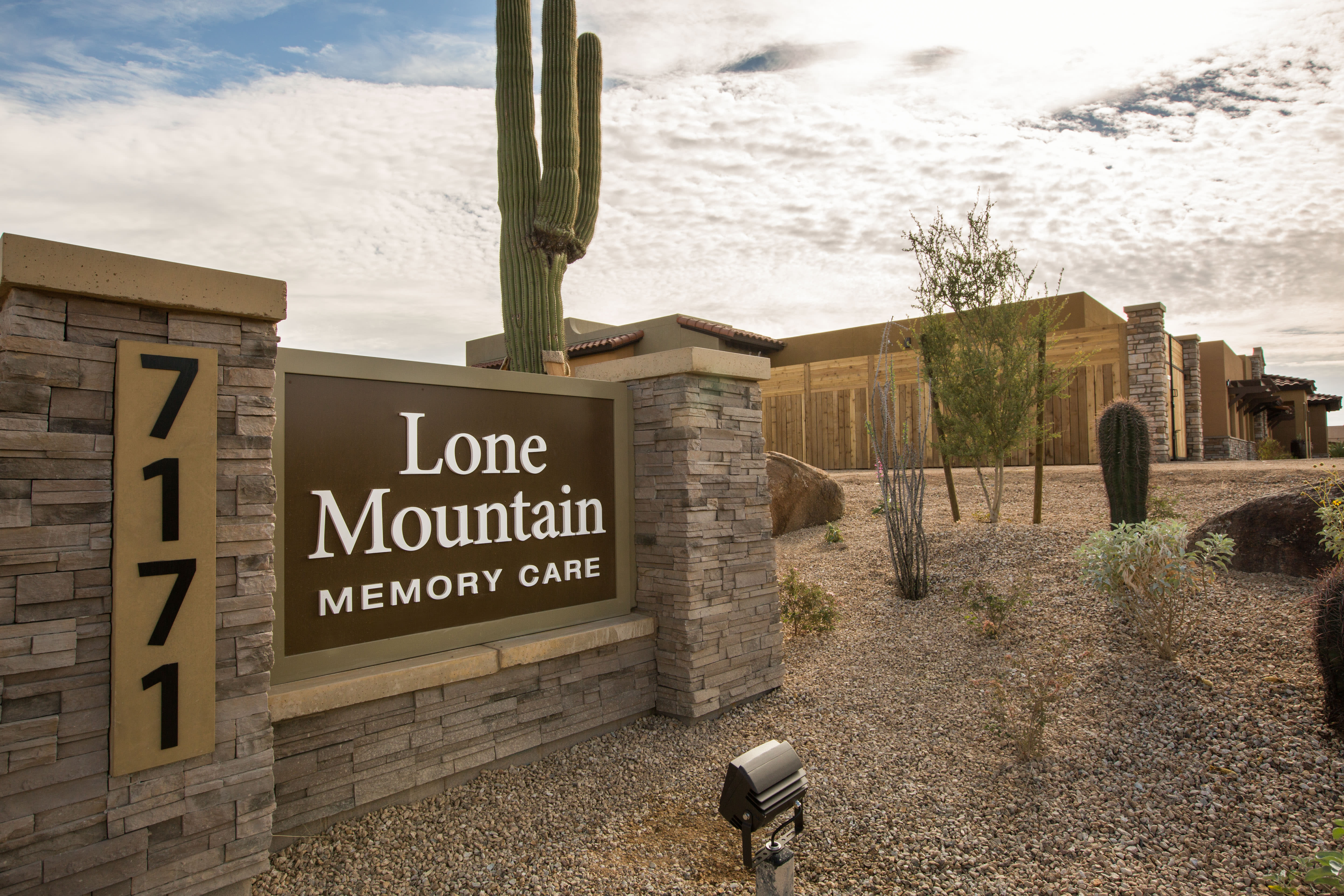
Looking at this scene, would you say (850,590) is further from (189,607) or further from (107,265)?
(107,265)

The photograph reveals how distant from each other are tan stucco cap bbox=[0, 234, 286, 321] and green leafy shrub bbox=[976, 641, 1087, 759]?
154 inches

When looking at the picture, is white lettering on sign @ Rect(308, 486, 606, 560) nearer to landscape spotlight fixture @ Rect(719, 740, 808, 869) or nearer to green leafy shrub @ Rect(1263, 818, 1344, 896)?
landscape spotlight fixture @ Rect(719, 740, 808, 869)

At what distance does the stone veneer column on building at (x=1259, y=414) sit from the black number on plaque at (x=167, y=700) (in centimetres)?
2647

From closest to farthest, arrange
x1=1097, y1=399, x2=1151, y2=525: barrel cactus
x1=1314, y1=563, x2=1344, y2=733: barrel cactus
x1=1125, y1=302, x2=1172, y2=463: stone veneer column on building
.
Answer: x1=1314, y1=563, x2=1344, y2=733: barrel cactus → x1=1097, y1=399, x2=1151, y2=525: barrel cactus → x1=1125, y1=302, x2=1172, y2=463: stone veneer column on building

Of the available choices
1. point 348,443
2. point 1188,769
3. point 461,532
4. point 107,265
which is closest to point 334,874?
point 461,532

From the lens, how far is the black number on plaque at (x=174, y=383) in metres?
2.39

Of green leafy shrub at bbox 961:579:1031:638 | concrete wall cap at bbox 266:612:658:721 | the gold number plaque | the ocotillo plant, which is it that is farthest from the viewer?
the ocotillo plant

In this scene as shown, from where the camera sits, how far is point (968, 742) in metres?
3.77

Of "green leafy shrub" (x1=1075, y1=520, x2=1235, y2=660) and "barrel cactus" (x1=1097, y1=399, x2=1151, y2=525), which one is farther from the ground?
"barrel cactus" (x1=1097, y1=399, x2=1151, y2=525)

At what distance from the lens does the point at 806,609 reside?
18.7ft

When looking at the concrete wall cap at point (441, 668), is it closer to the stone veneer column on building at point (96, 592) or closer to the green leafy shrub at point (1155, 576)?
the stone veneer column on building at point (96, 592)

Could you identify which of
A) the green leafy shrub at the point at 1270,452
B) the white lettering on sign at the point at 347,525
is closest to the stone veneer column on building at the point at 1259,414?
the green leafy shrub at the point at 1270,452

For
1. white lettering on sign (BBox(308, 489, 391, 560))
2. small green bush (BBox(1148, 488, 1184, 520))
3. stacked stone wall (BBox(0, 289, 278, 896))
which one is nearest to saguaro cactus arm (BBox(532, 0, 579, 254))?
white lettering on sign (BBox(308, 489, 391, 560))

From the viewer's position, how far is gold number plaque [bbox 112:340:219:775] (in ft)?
7.59
